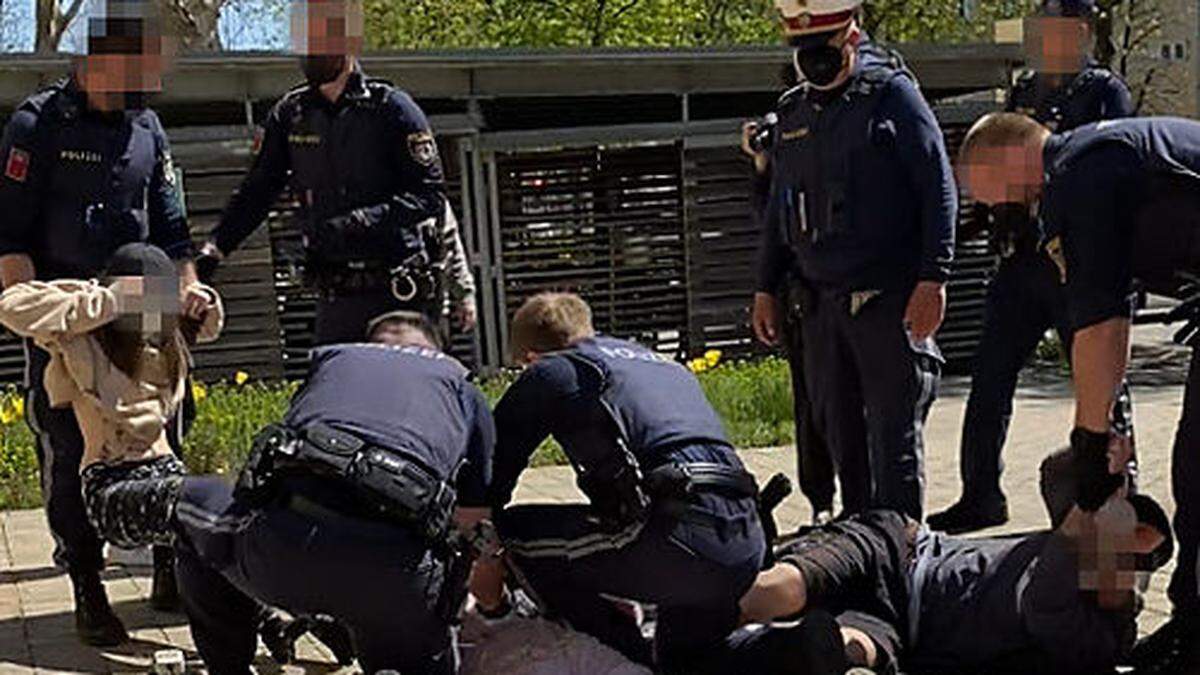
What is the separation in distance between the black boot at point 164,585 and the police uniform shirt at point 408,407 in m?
1.74

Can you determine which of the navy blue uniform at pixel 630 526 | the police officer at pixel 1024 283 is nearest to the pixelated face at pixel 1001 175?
the navy blue uniform at pixel 630 526

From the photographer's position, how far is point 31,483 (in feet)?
28.1

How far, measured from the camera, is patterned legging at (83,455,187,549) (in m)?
4.78

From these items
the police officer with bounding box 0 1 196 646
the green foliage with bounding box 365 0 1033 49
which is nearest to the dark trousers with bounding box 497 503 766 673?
the police officer with bounding box 0 1 196 646

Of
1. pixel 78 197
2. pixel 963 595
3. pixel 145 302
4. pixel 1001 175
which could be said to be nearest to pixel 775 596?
pixel 963 595

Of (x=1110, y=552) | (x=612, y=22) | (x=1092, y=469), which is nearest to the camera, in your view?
(x=1092, y=469)

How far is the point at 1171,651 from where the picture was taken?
474 centimetres

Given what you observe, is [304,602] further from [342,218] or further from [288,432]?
[342,218]

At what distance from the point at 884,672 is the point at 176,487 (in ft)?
6.62

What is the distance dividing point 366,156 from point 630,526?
6.67 ft

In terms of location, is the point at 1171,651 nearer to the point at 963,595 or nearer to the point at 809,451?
the point at 963,595

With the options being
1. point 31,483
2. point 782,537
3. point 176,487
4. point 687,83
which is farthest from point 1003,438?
point 687,83

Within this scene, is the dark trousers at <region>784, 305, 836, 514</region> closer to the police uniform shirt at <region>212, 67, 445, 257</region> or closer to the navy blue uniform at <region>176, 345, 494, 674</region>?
the police uniform shirt at <region>212, 67, 445, 257</region>

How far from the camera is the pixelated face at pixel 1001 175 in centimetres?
480
